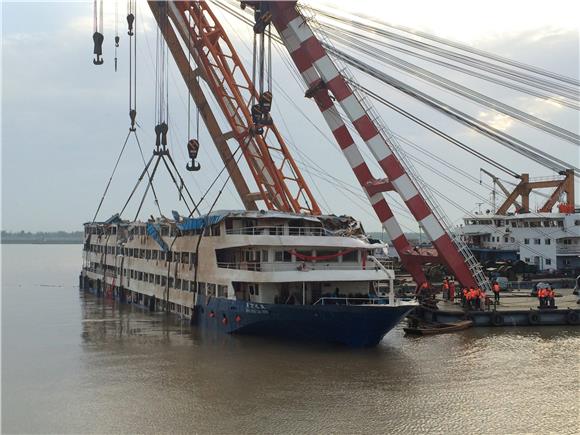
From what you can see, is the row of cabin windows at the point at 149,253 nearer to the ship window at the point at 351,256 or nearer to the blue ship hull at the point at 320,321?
the blue ship hull at the point at 320,321

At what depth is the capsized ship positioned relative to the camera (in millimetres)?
24484

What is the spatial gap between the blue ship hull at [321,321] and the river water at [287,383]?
52 cm

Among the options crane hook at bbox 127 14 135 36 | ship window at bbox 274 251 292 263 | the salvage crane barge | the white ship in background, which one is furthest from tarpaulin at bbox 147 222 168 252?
the white ship in background

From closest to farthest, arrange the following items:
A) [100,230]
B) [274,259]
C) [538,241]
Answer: [274,259], [538,241], [100,230]

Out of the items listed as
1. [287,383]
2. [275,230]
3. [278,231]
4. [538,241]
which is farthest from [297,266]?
[538,241]

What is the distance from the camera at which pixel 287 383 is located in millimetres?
19969

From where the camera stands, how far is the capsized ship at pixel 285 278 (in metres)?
24.5

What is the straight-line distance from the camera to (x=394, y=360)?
2325 cm

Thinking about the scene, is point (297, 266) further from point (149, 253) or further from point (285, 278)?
point (149, 253)

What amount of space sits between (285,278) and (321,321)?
2420 mm

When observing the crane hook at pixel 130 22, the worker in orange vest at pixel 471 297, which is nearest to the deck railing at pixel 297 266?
the worker in orange vest at pixel 471 297

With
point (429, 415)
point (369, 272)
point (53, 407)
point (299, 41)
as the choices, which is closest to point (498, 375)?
point (429, 415)

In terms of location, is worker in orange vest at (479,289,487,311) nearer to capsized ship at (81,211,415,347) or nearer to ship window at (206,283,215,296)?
capsized ship at (81,211,415,347)

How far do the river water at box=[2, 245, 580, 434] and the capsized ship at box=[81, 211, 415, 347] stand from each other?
994 millimetres
